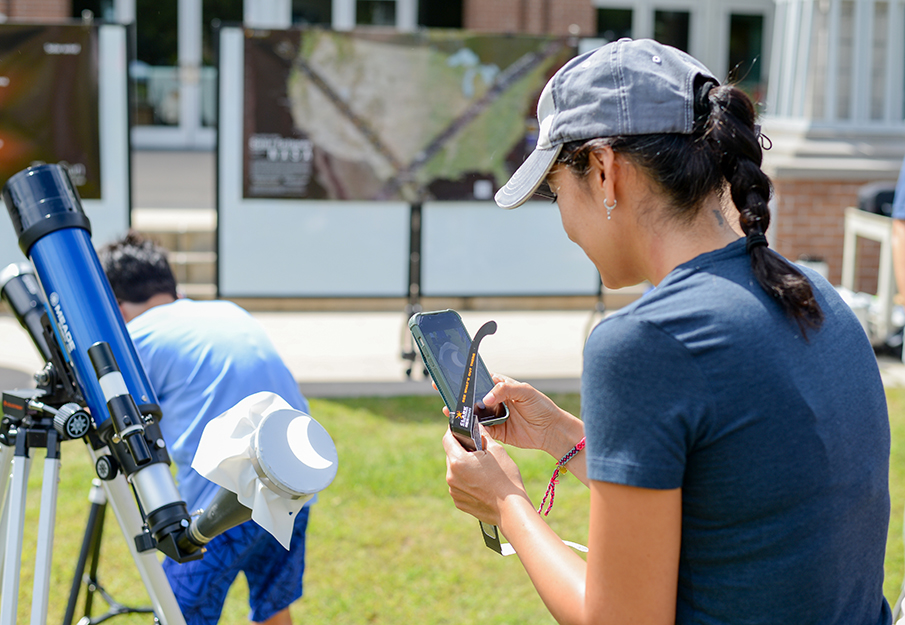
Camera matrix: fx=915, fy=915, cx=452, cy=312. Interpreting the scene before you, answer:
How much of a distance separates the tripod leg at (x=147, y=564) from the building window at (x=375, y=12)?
40.7 ft

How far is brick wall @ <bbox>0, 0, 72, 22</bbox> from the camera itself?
1151 cm

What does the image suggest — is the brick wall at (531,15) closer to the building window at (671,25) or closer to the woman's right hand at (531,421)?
the building window at (671,25)

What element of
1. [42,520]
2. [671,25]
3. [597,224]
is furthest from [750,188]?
[671,25]

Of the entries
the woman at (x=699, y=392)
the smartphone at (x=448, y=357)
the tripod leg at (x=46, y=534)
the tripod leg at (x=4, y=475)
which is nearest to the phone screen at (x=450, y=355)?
the smartphone at (x=448, y=357)

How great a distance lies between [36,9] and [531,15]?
6.40 m

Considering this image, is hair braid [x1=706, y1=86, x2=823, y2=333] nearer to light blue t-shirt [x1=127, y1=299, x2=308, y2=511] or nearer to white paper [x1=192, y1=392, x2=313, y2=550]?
white paper [x1=192, y1=392, x2=313, y2=550]

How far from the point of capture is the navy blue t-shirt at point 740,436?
1.15 metres

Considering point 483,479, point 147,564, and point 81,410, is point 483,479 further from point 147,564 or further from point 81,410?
point 81,410

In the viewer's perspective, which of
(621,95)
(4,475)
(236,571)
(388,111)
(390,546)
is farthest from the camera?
(388,111)

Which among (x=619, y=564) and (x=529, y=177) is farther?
(x=529, y=177)

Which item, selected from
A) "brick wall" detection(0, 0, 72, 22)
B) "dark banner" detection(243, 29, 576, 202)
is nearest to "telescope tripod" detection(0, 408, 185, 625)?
"dark banner" detection(243, 29, 576, 202)

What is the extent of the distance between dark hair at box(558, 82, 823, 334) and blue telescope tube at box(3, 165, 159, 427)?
968mm

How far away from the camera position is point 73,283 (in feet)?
5.82

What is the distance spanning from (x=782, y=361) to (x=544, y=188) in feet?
1.65
